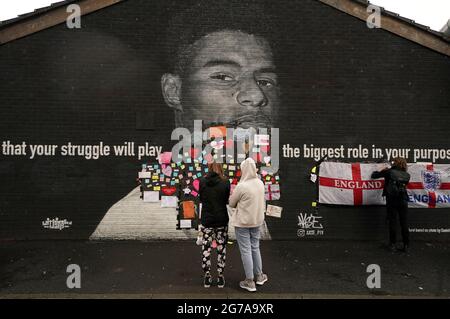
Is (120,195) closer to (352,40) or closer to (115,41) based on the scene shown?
(115,41)

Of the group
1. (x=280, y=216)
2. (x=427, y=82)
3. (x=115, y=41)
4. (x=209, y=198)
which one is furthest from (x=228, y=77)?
(x=427, y=82)

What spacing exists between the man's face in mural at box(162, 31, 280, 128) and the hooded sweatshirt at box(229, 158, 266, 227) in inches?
114

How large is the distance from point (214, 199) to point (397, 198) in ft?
→ 12.8

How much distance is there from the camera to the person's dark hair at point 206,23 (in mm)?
8062

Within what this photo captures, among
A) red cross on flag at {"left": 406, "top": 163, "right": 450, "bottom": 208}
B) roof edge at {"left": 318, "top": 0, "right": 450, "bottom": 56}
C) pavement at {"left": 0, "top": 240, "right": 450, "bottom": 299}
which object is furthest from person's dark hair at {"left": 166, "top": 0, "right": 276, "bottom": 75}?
red cross on flag at {"left": 406, "top": 163, "right": 450, "bottom": 208}

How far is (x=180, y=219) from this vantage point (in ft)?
26.2

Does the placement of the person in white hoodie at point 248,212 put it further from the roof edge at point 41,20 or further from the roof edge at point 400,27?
the roof edge at point 41,20

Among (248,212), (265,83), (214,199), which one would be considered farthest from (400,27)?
(214,199)

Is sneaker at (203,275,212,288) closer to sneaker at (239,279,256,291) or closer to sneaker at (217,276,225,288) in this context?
sneaker at (217,276,225,288)

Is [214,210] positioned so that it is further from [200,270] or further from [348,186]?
[348,186]

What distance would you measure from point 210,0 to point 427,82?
16.0 ft

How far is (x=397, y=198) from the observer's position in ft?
23.7

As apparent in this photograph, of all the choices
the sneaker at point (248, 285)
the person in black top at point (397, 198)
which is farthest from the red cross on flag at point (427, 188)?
the sneaker at point (248, 285)
